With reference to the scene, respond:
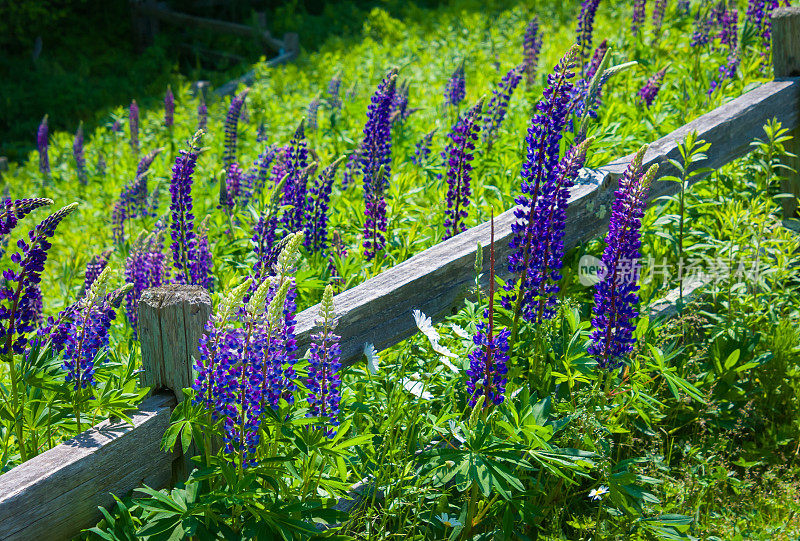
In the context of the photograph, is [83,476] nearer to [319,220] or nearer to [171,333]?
[171,333]

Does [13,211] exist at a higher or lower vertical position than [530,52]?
higher

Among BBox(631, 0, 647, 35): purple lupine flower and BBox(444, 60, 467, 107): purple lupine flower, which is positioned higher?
BBox(631, 0, 647, 35): purple lupine flower

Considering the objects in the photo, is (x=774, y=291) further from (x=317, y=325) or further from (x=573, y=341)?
(x=317, y=325)

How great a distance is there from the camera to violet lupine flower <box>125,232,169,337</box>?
3637 millimetres

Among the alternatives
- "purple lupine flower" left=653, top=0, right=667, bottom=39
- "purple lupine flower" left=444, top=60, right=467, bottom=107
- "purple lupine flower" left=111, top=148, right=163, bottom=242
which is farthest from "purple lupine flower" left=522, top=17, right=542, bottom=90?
"purple lupine flower" left=111, top=148, right=163, bottom=242

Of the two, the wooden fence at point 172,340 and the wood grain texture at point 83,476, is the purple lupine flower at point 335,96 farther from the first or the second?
the wood grain texture at point 83,476

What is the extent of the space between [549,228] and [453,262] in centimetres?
44

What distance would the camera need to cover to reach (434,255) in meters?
3.18

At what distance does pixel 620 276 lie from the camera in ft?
9.49

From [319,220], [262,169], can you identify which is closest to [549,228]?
[319,220]

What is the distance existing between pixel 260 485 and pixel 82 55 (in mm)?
14281

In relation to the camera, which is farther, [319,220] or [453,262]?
[319,220]

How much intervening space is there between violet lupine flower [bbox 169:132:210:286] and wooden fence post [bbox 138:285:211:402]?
1.01 meters

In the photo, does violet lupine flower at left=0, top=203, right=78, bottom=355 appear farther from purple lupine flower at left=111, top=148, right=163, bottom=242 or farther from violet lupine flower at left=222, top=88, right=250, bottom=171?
violet lupine flower at left=222, top=88, right=250, bottom=171
